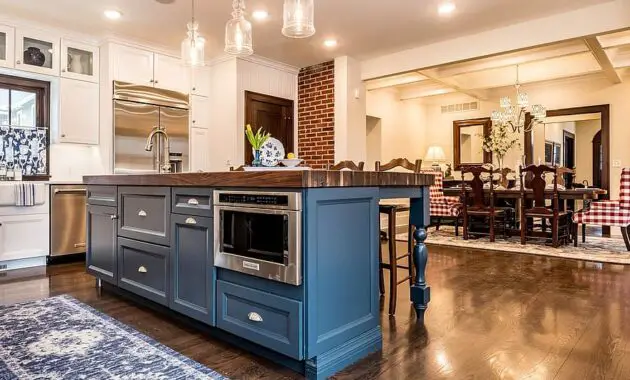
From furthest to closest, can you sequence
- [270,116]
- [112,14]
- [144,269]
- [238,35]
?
[270,116] → [112,14] → [238,35] → [144,269]

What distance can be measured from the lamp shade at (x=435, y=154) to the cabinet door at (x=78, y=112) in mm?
6245

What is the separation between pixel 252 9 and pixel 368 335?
337 centimetres

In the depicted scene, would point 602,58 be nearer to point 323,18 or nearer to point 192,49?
point 323,18

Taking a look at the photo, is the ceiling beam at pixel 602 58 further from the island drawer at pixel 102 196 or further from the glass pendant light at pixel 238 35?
the island drawer at pixel 102 196

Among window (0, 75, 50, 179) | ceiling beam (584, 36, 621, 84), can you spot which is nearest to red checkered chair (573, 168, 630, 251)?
ceiling beam (584, 36, 621, 84)

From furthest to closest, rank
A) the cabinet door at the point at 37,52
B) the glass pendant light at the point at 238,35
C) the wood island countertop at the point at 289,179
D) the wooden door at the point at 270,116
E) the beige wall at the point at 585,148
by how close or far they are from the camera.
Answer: the beige wall at the point at 585,148, the wooden door at the point at 270,116, the cabinet door at the point at 37,52, the glass pendant light at the point at 238,35, the wood island countertop at the point at 289,179

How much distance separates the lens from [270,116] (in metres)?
5.99

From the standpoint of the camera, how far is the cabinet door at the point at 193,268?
210 centimetres

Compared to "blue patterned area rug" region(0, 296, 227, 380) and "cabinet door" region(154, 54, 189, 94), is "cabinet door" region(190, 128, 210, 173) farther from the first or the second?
"blue patterned area rug" region(0, 296, 227, 380)

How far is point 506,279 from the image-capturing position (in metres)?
3.53

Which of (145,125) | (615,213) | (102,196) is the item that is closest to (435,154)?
(615,213)

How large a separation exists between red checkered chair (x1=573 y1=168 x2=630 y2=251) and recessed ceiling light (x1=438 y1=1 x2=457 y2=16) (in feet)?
9.00

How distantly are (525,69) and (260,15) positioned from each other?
485 centimetres

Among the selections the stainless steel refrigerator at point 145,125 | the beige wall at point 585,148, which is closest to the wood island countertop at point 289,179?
the stainless steel refrigerator at point 145,125
